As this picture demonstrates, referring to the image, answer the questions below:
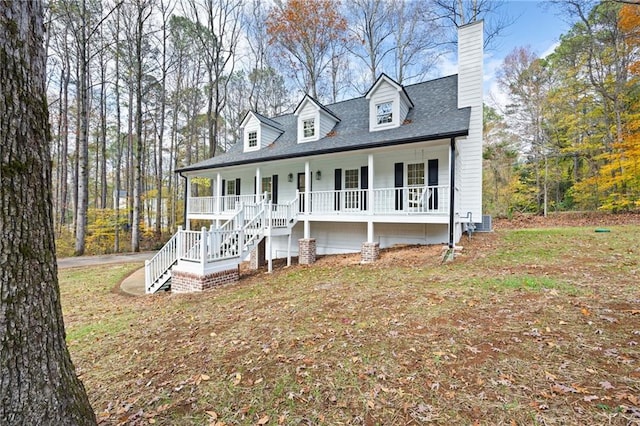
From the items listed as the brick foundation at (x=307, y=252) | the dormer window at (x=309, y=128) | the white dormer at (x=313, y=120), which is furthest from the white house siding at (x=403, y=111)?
the brick foundation at (x=307, y=252)

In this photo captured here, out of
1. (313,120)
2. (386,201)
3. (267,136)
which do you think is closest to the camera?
(386,201)

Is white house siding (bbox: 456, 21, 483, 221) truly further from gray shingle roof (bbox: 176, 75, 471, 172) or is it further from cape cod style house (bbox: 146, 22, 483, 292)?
gray shingle roof (bbox: 176, 75, 471, 172)

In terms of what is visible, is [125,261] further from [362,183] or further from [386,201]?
[386,201]

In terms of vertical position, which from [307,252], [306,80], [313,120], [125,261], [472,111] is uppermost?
[306,80]

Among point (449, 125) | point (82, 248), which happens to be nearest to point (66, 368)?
point (449, 125)

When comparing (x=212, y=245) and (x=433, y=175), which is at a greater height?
(x=433, y=175)

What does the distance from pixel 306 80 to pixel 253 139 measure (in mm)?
8665

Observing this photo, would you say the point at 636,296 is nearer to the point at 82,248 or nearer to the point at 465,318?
the point at 465,318

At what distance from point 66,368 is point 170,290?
7206mm

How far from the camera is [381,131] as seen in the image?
1079 centimetres

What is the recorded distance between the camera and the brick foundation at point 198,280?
7.64m

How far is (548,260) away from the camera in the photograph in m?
7.14

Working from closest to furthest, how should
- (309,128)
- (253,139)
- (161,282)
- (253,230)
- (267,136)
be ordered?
1. (161,282)
2. (253,230)
3. (309,128)
4. (267,136)
5. (253,139)

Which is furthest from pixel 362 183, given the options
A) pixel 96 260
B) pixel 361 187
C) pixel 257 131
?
pixel 96 260
